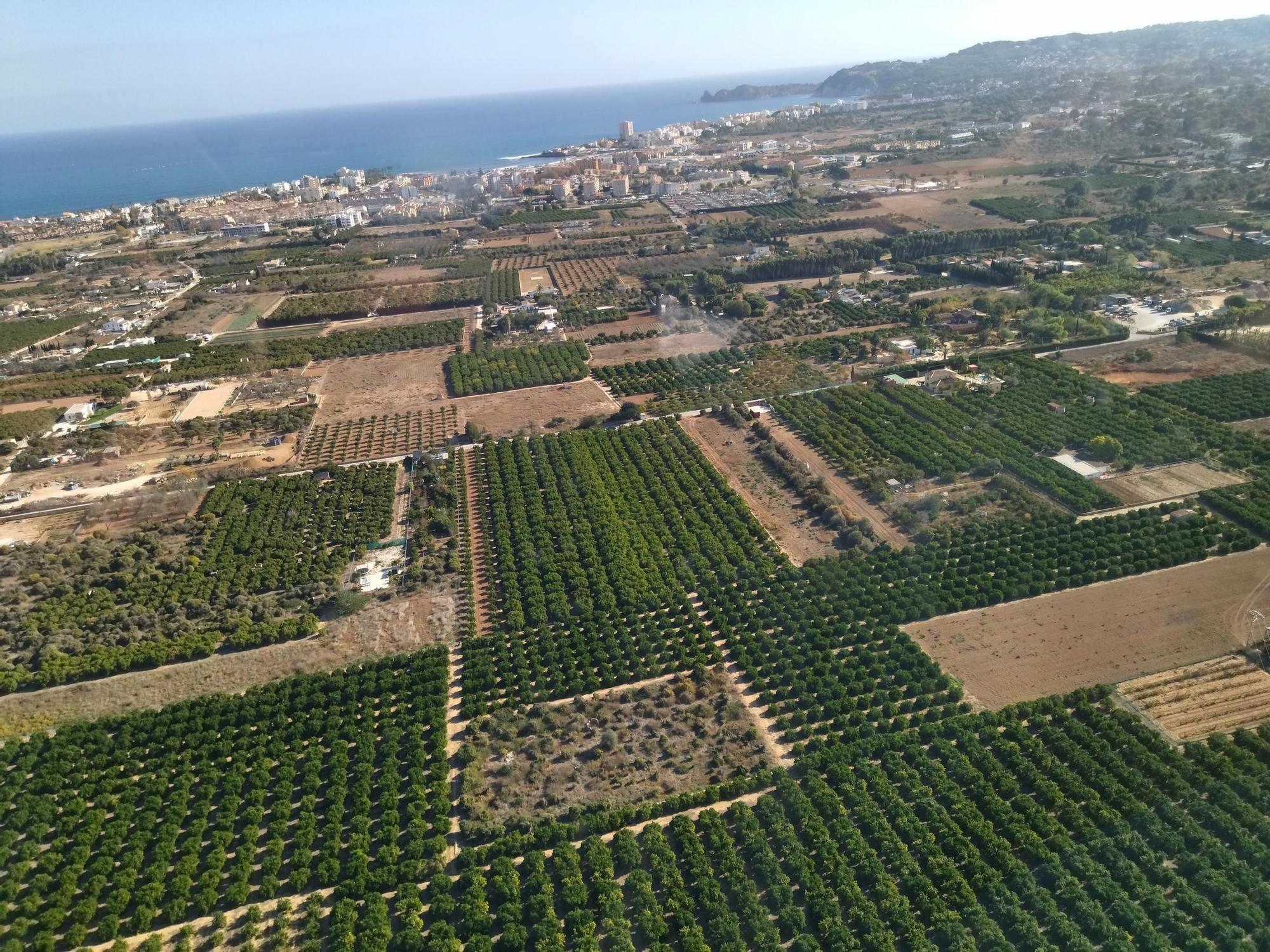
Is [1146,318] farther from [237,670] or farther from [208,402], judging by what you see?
[208,402]

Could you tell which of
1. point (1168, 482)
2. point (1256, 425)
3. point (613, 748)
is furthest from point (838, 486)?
point (1256, 425)

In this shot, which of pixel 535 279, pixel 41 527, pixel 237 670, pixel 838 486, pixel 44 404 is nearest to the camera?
pixel 237 670

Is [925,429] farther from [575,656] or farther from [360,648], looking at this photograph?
[360,648]

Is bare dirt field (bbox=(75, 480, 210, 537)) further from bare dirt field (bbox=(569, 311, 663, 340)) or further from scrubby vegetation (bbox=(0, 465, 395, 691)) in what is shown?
bare dirt field (bbox=(569, 311, 663, 340))

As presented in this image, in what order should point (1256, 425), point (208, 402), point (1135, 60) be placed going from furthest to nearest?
1. point (1135, 60)
2. point (208, 402)
3. point (1256, 425)

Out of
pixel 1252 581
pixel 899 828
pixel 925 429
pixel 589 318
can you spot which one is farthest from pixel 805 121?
pixel 899 828

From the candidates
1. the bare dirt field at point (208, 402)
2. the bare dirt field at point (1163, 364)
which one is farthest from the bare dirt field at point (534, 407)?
the bare dirt field at point (1163, 364)

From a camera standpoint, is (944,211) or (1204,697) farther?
(944,211)
